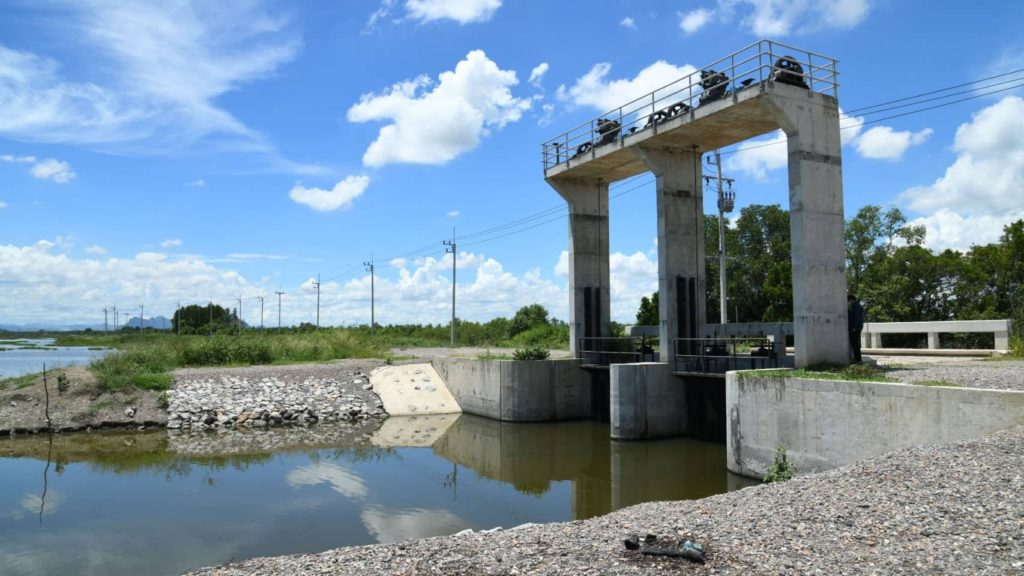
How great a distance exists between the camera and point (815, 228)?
56.4ft

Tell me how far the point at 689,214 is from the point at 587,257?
247 inches

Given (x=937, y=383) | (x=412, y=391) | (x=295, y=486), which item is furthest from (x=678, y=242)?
(x=412, y=391)

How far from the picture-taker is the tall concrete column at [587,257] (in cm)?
2778

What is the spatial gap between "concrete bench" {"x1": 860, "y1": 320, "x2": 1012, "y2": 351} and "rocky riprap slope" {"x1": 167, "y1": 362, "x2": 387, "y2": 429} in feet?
66.0

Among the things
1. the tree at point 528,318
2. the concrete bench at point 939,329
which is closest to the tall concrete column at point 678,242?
the concrete bench at point 939,329

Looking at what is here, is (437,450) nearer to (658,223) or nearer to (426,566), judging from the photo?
(658,223)

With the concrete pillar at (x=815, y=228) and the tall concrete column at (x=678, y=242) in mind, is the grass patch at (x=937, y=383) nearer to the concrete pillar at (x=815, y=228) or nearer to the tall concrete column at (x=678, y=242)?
the concrete pillar at (x=815, y=228)

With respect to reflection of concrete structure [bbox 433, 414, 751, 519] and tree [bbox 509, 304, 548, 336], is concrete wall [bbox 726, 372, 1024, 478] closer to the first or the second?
reflection of concrete structure [bbox 433, 414, 751, 519]

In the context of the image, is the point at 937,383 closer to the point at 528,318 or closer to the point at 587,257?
the point at 587,257

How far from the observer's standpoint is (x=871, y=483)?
8836 mm

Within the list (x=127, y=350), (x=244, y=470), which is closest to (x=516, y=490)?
(x=244, y=470)

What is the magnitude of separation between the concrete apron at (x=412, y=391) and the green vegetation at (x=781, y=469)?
55.9 ft

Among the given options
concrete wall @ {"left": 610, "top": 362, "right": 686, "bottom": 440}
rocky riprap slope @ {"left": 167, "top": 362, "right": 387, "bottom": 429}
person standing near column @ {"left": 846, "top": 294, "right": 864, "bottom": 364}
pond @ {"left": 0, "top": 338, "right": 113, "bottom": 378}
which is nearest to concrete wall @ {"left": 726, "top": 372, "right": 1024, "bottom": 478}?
person standing near column @ {"left": 846, "top": 294, "right": 864, "bottom": 364}

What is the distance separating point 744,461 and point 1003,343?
11.8m
